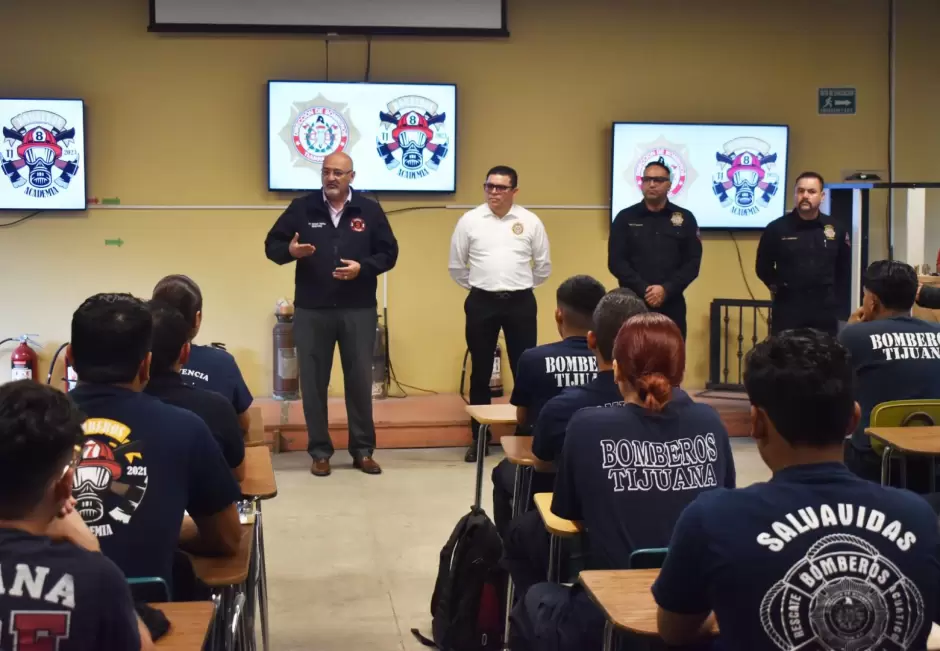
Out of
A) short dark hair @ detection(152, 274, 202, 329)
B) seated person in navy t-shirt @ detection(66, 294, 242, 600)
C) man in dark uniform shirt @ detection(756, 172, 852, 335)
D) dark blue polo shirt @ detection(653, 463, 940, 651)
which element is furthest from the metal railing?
dark blue polo shirt @ detection(653, 463, 940, 651)

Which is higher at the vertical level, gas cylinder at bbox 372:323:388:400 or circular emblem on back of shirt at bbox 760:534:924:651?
circular emblem on back of shirt at bbox 760:534:924:651

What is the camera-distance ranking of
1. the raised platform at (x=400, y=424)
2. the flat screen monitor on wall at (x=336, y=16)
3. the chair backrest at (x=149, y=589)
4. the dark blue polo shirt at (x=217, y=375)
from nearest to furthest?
the chair backrest at (x=149, y=589) → the dark blue polo shirt at (x=217, y=375) → the raised platform at (x=400, y=424) → the flat screen monitor on wall at (x=336, y=16)

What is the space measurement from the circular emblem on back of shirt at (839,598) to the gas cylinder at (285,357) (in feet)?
17.6

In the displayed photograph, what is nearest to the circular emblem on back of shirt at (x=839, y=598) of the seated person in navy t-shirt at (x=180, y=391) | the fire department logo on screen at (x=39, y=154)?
the seated person in navy t-shirt at (x=180, y=391)

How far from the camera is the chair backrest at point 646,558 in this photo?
2.07 meters

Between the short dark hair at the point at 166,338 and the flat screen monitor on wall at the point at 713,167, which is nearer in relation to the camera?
the short dark hair at the point at 166,338

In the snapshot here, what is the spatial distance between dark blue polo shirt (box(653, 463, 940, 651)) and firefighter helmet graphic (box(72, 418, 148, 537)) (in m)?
1.10

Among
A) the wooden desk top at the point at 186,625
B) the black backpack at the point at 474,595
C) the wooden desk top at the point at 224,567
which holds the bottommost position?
the black backpack at the point at 474,595

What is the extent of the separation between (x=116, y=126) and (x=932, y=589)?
6.12m

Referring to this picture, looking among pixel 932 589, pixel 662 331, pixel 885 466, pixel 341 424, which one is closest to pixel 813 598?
pixel 932 589

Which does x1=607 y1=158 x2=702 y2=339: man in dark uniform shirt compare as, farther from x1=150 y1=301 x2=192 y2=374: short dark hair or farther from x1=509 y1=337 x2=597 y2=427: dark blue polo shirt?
x1=150 y1=301 x2=192 y2=374: short dark hair

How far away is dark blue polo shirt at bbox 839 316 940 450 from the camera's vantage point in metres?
3.64

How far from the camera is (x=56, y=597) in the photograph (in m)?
1.41

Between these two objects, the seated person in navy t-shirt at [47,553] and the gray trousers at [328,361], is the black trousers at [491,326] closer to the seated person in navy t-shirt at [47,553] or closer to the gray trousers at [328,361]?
the gray trousers at [328,361]
